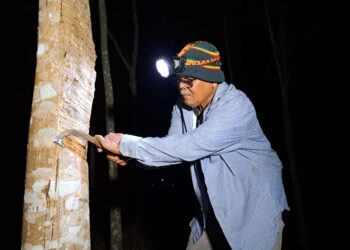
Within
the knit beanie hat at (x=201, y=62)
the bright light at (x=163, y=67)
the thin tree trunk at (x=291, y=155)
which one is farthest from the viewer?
the thin tree trunk at (x=291, y=155)

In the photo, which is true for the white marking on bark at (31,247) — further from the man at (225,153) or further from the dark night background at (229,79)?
the dark night background at (229,79)

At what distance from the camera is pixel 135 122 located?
30.0 ft

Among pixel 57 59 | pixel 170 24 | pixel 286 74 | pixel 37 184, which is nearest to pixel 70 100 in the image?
pixel 57 59

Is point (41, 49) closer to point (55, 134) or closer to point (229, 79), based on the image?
point (55, 134)

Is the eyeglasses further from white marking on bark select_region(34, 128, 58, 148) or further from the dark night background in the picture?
the dark night background

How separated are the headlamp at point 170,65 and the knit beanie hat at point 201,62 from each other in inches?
1.0

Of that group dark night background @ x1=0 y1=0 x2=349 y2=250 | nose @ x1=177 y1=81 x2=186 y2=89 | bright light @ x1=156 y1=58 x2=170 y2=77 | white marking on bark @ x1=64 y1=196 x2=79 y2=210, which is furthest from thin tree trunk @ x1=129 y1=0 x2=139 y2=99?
white marking on bark @ x1=64 y1=196 x2=79 y2=210

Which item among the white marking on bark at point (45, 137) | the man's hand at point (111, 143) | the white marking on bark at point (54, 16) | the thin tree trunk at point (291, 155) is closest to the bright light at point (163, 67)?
the man's hand at point (111, 143)

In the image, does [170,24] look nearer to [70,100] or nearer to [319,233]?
[319,233]

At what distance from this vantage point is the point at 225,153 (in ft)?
8.11

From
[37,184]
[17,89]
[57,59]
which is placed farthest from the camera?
[17,89]

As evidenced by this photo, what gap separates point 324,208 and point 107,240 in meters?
9.33

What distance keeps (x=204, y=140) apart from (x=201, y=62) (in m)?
0.69

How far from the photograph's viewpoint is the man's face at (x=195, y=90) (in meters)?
2.55
